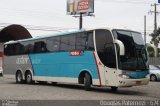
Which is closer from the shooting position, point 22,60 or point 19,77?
point 22,60

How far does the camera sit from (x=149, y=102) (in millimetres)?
14914

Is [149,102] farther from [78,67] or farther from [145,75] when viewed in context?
[78,67]

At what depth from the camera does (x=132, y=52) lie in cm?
1894

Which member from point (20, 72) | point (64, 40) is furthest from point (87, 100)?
point (20, 72)

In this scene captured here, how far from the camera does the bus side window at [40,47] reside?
81.4 feet

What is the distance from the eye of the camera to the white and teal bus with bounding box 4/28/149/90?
1866 cm

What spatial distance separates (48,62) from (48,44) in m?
1.05

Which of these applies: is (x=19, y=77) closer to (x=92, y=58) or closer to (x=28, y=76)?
(x=28, y=76)

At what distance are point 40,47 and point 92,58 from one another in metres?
6.00

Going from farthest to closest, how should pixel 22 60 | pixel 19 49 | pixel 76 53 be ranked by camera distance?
pixel 19 49
pixel 22 60
pixel 76 53

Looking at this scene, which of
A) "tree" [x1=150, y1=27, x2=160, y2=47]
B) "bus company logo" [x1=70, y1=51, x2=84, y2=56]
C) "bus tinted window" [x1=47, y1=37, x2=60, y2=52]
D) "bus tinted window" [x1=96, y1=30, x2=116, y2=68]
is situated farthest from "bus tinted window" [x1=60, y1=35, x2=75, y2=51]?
"tree" [x1=150, y1=27, x2=160, y2=47]

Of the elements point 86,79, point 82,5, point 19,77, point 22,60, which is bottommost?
point 19,77

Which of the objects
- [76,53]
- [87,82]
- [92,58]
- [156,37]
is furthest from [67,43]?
[156,37]

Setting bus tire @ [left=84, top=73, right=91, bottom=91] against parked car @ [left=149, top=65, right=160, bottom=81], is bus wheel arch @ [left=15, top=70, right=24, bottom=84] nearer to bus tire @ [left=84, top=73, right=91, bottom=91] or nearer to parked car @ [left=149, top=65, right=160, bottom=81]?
bus tire @ [left=84, top=73, right=91, bottom=91]
